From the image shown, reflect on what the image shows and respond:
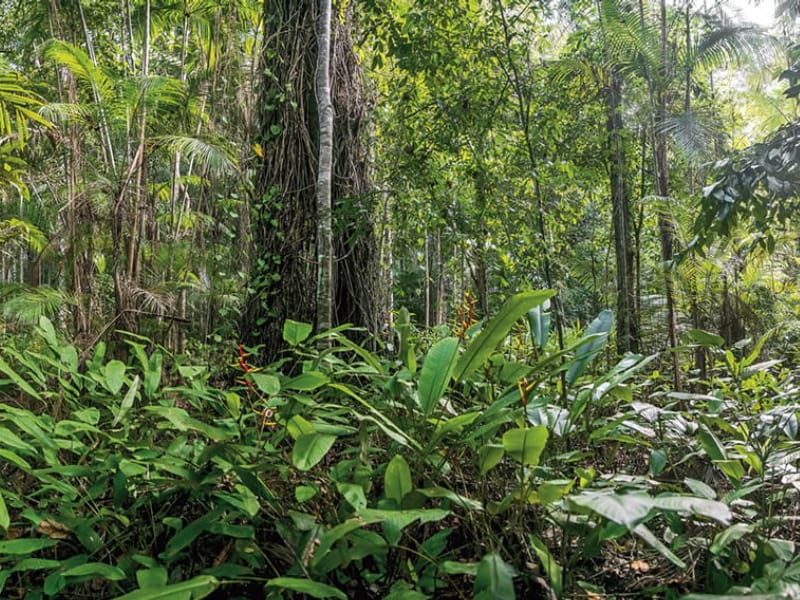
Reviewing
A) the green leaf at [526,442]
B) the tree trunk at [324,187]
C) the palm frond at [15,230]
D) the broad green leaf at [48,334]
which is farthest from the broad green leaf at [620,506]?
the palm frond at [15,230]

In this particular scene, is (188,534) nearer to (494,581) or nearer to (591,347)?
(494,581)

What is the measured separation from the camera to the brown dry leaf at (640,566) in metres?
1.23

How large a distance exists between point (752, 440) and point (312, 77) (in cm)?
312

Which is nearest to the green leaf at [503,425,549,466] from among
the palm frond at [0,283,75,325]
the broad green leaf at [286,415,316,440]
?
the broad green leaf at [286,415,316,440]

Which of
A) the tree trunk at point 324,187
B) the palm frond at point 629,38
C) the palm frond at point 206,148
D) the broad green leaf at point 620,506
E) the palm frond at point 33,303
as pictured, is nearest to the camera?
the broad green leaf at point 620,506

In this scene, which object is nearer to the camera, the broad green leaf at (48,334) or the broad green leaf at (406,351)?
the broad green leaf at (406,351)

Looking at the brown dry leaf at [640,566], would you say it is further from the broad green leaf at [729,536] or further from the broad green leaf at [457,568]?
the broad green leaf at [457,568]

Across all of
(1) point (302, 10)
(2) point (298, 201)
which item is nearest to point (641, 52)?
(1) point (302, 10)

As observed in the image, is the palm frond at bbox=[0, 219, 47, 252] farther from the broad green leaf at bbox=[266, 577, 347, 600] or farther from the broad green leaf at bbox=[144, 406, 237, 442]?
the broad green leaf at bbox=[266, 577, 347, 600]

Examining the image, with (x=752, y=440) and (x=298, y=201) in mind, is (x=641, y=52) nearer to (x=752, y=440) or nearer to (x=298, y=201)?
(x=298, y=201)

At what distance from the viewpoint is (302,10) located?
3506 mm

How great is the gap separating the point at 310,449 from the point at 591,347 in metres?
0.78

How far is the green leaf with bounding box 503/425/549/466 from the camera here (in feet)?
2.99

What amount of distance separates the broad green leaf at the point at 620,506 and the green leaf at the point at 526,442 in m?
0.15
